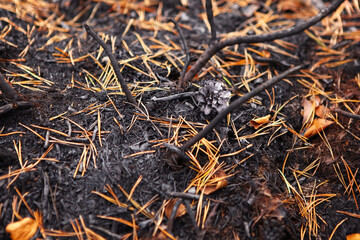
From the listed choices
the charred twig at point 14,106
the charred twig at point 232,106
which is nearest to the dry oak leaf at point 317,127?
the charred twig at point 232,106

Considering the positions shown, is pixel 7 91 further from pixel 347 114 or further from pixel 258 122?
pixel 347 114

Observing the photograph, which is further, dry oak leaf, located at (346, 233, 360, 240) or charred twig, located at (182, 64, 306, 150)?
dry oak leaf, located at (346, 233, 360, 240)

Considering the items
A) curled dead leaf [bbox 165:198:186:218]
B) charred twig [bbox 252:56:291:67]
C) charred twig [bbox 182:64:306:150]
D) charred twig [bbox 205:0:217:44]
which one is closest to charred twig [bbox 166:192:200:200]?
curled dead leaf [bbox 165:198:186:218]

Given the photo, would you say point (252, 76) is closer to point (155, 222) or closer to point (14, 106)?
point (155, 222)

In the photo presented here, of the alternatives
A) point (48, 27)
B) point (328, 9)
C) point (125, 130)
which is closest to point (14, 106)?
point (125, 130)

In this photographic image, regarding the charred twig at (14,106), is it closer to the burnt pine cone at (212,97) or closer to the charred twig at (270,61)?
the burnt pine cone at (212,97)

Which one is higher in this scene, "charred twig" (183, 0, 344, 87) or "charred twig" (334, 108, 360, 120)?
"charred twig" (183, 0, 344, 87)

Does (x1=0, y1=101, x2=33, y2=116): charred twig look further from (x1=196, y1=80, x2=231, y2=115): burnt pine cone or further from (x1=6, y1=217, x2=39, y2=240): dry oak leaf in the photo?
(x1=196, y1=80, x2=231, y2=115): burnt pine cone
